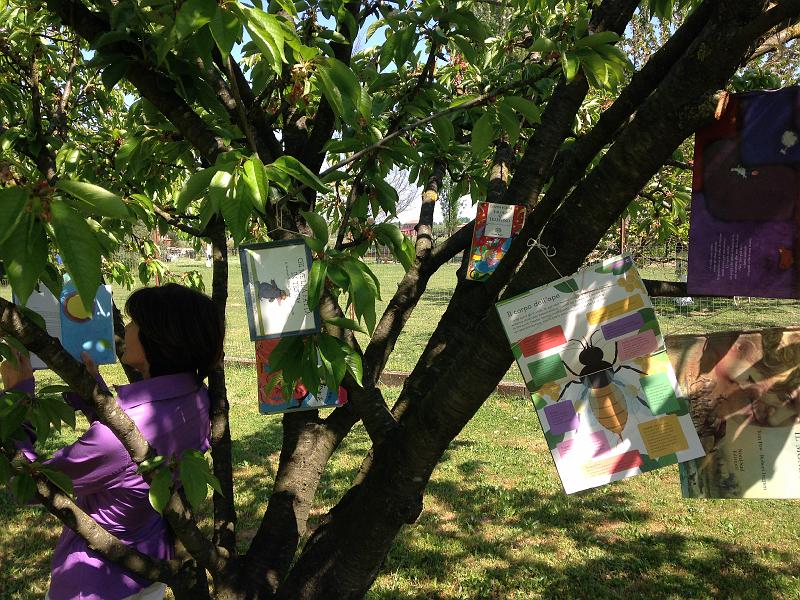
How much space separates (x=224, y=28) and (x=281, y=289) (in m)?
0.53

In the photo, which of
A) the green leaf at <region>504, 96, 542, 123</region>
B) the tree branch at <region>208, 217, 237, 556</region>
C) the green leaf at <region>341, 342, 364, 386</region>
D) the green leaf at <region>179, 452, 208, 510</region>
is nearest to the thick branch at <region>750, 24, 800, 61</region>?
the green leaf at <region>504, 96, 542, 123</region>

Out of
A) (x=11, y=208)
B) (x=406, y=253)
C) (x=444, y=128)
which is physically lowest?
(x=406, y=253)

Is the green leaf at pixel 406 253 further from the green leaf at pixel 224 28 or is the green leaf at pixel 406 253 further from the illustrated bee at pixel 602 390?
the green leaf at pixel 224 28

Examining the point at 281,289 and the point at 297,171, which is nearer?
the point at 297,171

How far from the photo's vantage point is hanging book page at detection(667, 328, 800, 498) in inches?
58.2

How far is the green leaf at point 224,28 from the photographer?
1140 mm

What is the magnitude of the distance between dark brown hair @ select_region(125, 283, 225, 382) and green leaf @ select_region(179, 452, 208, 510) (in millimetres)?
413

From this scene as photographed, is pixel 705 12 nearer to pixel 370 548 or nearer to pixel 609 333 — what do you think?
pixel 609 333

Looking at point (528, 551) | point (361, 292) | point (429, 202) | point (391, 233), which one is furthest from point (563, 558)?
point (361, 292)

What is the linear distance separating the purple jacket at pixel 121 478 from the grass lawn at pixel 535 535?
1829 millimetres

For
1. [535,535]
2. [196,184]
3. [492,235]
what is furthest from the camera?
[535,535]

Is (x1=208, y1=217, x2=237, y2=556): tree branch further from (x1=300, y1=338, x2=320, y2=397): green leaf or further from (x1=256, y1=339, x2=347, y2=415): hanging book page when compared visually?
(x1=300, y1=338, x2=320, y2=397): green leaf

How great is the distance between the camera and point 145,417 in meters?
1.72

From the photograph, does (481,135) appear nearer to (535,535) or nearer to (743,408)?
(743,408)
